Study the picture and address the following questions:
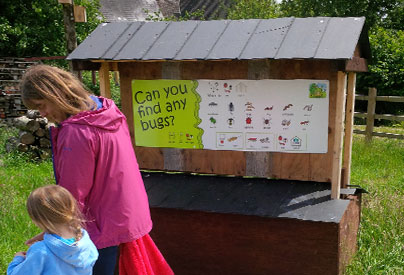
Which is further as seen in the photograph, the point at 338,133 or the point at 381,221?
the point at 381,221

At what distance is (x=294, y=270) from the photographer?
3383 mm

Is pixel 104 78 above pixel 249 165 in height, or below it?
above

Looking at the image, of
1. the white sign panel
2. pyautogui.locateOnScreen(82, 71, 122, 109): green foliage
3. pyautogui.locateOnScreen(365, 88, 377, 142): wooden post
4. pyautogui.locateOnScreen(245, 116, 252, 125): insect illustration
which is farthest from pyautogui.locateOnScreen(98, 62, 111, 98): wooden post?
pyautogui.locateOnScreen(82, 71, 122, 109): green foliage

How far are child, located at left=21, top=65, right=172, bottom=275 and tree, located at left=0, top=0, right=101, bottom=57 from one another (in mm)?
12624

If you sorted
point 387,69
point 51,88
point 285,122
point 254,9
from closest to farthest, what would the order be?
point 51,88 < point 285,122 < point 387,69 < point 254,9

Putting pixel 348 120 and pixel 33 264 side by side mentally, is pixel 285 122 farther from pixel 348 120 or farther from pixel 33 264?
pixel 33 264

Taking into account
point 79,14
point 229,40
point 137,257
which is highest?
point 79,14

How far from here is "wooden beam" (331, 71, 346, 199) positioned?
11.0 feet

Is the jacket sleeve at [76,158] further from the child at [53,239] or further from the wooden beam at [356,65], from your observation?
the wooden beam at [356,65]

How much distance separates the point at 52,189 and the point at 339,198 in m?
2.32

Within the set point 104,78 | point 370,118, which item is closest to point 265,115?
point 104,78

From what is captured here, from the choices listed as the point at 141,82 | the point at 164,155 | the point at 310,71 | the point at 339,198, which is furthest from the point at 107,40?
the point at 339,198

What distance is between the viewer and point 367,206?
470 cm

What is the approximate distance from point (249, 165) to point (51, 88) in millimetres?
2144
